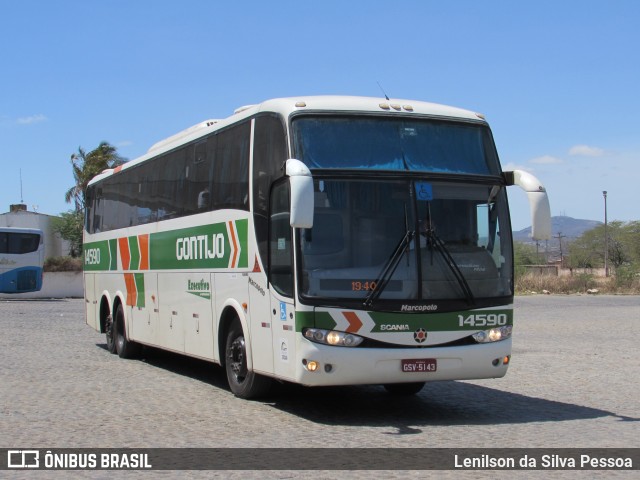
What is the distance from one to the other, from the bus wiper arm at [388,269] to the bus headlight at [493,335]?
48.0 inches

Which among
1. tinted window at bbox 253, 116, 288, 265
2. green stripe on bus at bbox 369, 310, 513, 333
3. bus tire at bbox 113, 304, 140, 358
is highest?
tinted window at bbox 253, 116, 288, 265

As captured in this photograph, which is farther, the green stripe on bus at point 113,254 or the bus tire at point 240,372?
the green stripe on bus at point 113,254

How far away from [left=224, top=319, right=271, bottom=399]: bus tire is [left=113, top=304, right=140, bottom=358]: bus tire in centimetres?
584

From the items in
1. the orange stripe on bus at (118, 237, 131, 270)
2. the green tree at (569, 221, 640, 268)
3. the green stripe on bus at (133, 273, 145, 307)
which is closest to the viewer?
the green stripe on bus at (133, 273, 145, 307)

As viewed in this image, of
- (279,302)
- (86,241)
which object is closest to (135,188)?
(86,241)

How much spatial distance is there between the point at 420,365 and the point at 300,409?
6.14ft

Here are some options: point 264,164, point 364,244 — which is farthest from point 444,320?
point 264,164

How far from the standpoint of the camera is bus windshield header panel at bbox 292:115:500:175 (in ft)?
35.1

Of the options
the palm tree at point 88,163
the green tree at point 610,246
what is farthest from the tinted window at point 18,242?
the green tree at point 610,246

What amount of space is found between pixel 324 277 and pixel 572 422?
305 centimetres

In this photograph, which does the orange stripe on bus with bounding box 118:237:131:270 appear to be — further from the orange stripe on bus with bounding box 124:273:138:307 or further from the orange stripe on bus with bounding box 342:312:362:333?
the orange stripe on bus with bounding box 342:312:362:333

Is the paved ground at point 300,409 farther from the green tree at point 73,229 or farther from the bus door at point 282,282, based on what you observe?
the green tree at point 73,229

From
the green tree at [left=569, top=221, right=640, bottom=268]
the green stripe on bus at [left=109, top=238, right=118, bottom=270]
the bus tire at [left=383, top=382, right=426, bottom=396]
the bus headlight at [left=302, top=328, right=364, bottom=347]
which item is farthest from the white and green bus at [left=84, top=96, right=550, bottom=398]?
the green tree at [left=569, top=221, right=640, bottom=268]

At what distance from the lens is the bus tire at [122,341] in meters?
18.2
